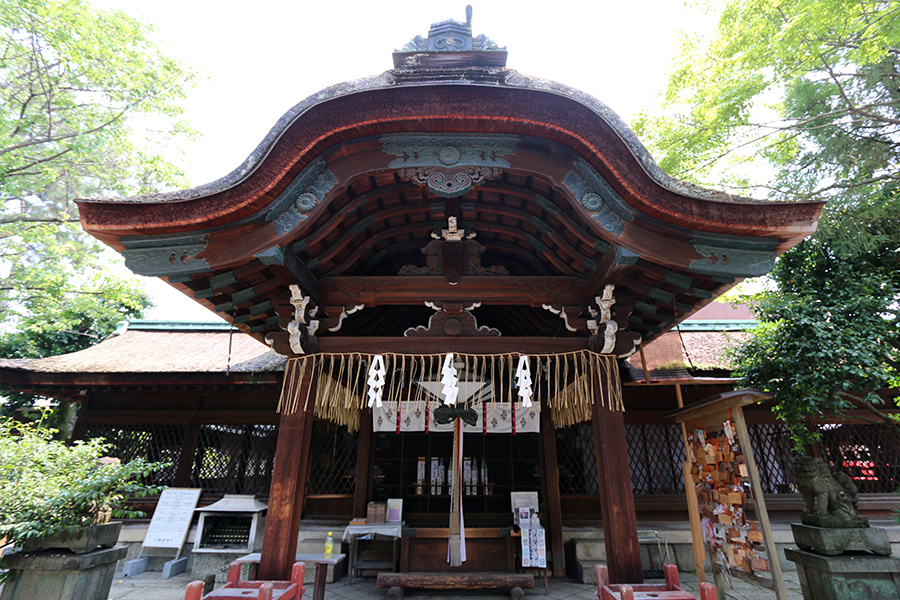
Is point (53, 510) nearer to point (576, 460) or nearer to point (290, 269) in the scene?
point (290, 269)

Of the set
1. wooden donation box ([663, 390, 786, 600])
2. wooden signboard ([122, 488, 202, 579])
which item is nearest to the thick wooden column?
wooden donation box ([663, 390, 786, 600])

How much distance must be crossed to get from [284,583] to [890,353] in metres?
8.01

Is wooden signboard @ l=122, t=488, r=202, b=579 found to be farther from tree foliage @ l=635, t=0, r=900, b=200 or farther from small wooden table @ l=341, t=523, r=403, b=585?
tree foliage @ l=635, t=0, r=900, b=200

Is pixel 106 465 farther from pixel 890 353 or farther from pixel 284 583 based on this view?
pixel 890 353

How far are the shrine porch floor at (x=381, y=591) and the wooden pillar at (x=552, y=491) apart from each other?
34 centimetres

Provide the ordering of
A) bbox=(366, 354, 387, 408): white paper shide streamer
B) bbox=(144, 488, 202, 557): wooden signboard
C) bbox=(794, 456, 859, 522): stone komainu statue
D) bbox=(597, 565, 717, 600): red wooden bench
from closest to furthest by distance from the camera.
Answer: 1. bbox=(597, 565, 717, 600): red wooden bench
2. bbox=(794, 456, 859, 522): stone komainu statue
3. bbox=(366, 354, 387, 408): white paper shide streamer
4. bbox=(144, 488, 202, 557): wooden signboard

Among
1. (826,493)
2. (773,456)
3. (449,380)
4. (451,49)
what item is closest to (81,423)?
(449,380)

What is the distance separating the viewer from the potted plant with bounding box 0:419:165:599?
14.4ft

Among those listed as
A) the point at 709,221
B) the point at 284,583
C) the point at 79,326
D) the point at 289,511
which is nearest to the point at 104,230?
the point at 289,511

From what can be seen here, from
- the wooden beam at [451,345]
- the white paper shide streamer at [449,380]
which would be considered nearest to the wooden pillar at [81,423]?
the wooden beam at [451,345]

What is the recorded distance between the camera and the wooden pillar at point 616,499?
428cm

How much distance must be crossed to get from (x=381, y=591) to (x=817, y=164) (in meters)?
11.3

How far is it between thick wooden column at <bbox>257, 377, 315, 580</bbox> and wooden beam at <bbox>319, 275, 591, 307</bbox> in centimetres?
119

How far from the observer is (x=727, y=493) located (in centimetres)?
442
